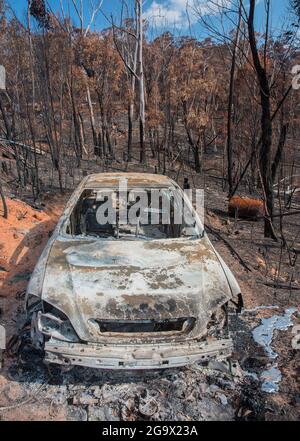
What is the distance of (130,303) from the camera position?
2.62 meters

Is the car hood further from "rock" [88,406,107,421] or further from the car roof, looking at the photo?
the car roof

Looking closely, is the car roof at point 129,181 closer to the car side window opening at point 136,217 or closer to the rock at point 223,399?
the car side window opening at point 136,217

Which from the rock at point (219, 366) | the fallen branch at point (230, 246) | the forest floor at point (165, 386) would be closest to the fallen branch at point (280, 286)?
the fallen branch at point (230, 246)

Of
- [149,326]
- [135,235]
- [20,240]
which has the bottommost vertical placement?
[20,240]

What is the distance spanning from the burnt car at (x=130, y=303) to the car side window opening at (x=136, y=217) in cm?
69

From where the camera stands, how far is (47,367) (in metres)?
2.93

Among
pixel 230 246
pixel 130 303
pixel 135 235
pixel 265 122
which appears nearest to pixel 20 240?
pixel 135 235

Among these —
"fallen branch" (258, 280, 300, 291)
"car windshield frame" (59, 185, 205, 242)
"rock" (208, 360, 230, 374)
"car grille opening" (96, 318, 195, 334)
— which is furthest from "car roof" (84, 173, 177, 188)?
"rock" (208, 360, 230, 374)

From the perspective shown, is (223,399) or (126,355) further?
(223,399)

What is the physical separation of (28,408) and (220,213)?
7.06 m

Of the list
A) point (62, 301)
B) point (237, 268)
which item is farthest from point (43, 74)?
point (62, 301)

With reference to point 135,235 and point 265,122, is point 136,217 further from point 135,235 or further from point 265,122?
point 265,122

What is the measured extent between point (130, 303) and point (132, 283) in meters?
0.21
